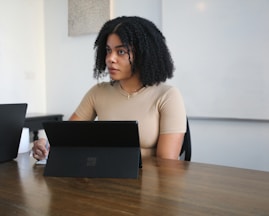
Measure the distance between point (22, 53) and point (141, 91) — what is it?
1.99 metres

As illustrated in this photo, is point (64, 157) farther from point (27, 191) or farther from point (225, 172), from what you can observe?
point (225, 172)

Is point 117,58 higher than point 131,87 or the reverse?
higher

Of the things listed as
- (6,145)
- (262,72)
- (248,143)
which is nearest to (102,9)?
(262,72)

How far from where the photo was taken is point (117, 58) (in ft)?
4.16

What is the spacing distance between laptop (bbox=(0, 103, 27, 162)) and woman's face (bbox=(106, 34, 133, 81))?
0.41m

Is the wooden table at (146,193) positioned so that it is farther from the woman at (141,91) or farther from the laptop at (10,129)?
the woman at (141,91)

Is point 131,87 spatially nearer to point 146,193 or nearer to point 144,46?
point 144,46

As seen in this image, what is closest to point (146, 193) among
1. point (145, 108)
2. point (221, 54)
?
point (145, 108)

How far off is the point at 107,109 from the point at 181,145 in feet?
1.23

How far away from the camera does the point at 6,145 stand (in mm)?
1040

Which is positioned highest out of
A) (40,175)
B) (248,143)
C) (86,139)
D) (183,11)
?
(183,11)

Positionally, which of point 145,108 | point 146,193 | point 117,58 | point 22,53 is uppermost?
point 22,53

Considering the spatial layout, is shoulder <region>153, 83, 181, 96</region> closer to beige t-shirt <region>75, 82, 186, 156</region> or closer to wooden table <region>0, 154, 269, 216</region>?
beige t-shirt <region>75, 82, 186, 156</region>

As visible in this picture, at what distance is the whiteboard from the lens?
1.99 meters
